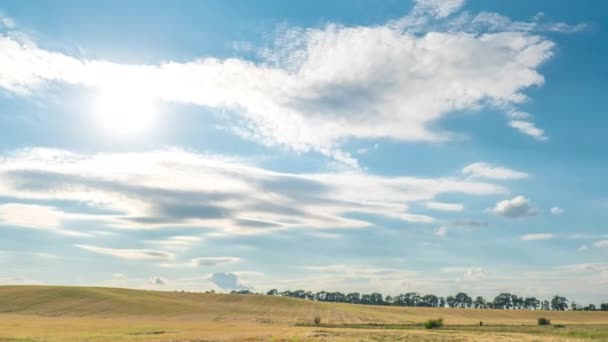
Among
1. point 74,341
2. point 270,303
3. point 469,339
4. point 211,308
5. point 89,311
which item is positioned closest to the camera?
point 74,341

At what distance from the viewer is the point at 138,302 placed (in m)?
161

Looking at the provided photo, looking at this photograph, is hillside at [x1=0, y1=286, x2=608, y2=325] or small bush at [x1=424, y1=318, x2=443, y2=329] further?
hillside at [x1=0, y1=286, x2=608, y2=325]

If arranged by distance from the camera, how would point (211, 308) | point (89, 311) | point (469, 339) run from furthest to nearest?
point (211, 308), point (89, 311), point (469, 339)

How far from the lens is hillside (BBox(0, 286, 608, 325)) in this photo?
13900 centimetres

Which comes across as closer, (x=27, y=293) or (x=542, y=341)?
(x=542, y=341)

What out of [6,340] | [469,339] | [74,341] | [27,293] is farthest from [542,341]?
[27,293]

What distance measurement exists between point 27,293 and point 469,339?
15057 centimetres

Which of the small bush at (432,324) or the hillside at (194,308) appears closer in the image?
the small bush at (432,324)

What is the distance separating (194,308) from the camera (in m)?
158

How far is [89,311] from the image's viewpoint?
142 metres

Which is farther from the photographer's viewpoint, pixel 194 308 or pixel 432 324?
pixel 194 308

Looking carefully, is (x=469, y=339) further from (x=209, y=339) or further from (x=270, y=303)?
(x=270, y=303)

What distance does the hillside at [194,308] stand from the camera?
13900 cm

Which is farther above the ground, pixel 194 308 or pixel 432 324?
pixel 432 324
